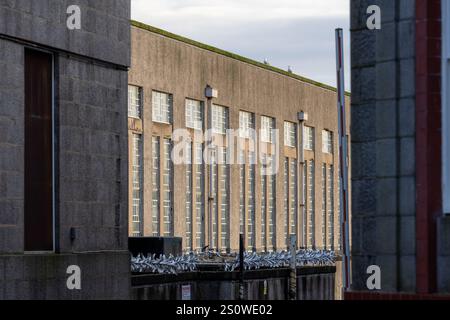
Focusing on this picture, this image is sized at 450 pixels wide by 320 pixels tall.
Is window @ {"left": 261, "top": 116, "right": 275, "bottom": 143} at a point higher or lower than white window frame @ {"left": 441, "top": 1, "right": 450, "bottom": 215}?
higher

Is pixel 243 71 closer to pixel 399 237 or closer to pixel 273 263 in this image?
pixel 273 263

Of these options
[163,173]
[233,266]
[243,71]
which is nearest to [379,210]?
[233,266]

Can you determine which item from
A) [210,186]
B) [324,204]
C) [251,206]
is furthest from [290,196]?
[210,186]

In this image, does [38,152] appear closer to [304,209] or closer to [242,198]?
[242,198]

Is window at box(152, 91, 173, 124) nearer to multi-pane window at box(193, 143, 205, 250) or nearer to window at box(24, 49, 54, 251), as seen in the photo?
multi-pane window at box(193, 143, 205, 250)

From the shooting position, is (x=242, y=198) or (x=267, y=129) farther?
(x=267, y=129)

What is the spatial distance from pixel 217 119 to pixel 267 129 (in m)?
6.58

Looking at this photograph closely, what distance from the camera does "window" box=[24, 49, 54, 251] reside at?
2245cm

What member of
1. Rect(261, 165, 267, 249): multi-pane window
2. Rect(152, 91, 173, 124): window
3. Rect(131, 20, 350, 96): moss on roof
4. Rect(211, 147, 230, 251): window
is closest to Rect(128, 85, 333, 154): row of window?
Rect(152, 91, 173, 124): window

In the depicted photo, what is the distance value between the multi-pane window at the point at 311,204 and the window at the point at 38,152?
162 feet

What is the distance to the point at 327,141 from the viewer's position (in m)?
74.9

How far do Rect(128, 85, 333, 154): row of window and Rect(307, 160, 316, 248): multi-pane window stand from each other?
1.36 m

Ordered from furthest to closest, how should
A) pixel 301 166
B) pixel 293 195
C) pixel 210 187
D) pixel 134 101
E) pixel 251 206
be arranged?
pixel 293 195, pixel 301 166, pixel 251 206, pixel 210 187, pixel 134 101

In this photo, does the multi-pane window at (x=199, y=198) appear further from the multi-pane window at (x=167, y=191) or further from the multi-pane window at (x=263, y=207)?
the multi-pane window at (x=263, y=207)
